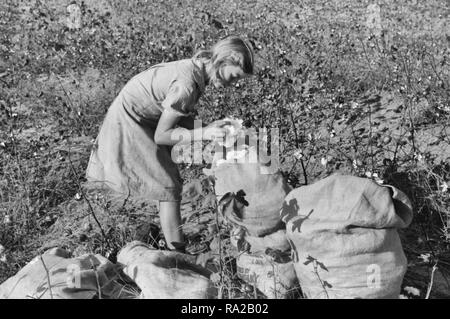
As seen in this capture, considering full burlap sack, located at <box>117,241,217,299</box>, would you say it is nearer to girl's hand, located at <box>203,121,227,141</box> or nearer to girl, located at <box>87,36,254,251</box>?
girl, located at <box>87,36,254,251</box>

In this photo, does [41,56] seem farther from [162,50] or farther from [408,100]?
[408,100]

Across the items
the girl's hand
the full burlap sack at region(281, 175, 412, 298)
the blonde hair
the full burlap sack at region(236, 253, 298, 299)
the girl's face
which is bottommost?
the full burlap sack at region(236, 253, 298, 299)

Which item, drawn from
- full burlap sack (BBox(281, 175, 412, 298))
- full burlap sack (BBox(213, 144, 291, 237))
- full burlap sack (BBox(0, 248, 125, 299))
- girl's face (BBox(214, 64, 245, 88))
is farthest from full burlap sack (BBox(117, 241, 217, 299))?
girl's face (BBox(214, 64, 245, 88))

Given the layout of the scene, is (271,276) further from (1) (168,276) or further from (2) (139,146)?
(2) (139,146)

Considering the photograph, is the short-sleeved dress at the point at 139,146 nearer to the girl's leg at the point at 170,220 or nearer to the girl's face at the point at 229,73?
the girl's leg at the point at 170,220

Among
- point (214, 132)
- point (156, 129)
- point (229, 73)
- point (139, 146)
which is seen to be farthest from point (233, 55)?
point (139, 146)

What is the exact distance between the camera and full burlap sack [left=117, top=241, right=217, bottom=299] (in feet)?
6.71

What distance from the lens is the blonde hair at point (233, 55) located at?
7.29 ft

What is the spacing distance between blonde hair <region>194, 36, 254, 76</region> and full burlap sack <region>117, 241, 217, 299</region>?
28.9 inches

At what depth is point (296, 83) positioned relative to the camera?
394cm

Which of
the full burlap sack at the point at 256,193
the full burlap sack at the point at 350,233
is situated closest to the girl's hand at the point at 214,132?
the full burlap sack at the point at 256,193

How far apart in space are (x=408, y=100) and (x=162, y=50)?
6.69 ft
